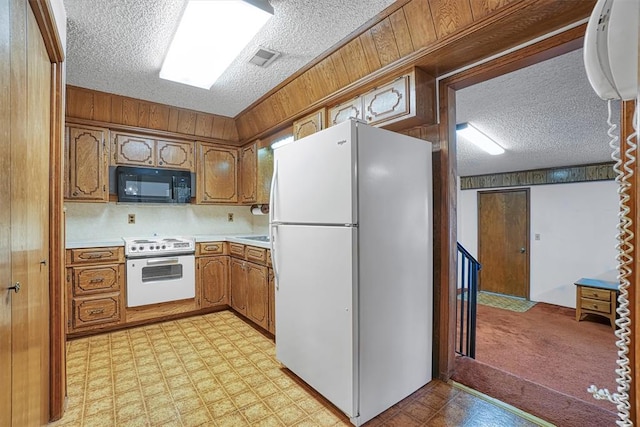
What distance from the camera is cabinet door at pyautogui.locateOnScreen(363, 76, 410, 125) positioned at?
2.00 metres

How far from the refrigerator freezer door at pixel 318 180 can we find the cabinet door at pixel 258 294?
947mm

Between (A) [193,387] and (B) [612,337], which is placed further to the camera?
(B) [612,337]

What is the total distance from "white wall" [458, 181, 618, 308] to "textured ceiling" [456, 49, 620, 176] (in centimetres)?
63

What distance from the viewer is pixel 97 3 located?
1.76 metres

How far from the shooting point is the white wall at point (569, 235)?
4.51m

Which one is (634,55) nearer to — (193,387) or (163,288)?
(193,387)

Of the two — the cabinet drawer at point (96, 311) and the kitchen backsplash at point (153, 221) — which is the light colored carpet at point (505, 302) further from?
the cabinet drawer at point (96, 311)

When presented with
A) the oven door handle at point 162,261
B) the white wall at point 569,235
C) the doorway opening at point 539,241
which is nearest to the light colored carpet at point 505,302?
the doorway opening at point 539,241

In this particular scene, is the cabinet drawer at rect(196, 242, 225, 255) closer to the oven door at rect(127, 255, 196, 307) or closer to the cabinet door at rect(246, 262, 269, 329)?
the oven door at rect(127, 255, 196, 307)

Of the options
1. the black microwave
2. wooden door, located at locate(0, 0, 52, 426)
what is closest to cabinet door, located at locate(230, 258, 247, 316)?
the black microwave

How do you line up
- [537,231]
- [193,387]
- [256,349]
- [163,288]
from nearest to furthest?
[193,387] < [256,349] < [163,288] < [537,231]

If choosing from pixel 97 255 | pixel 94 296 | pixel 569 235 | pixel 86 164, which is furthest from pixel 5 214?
pixel 569 235

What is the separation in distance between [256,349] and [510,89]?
3.08 meters

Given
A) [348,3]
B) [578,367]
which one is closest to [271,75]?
[348,3]
